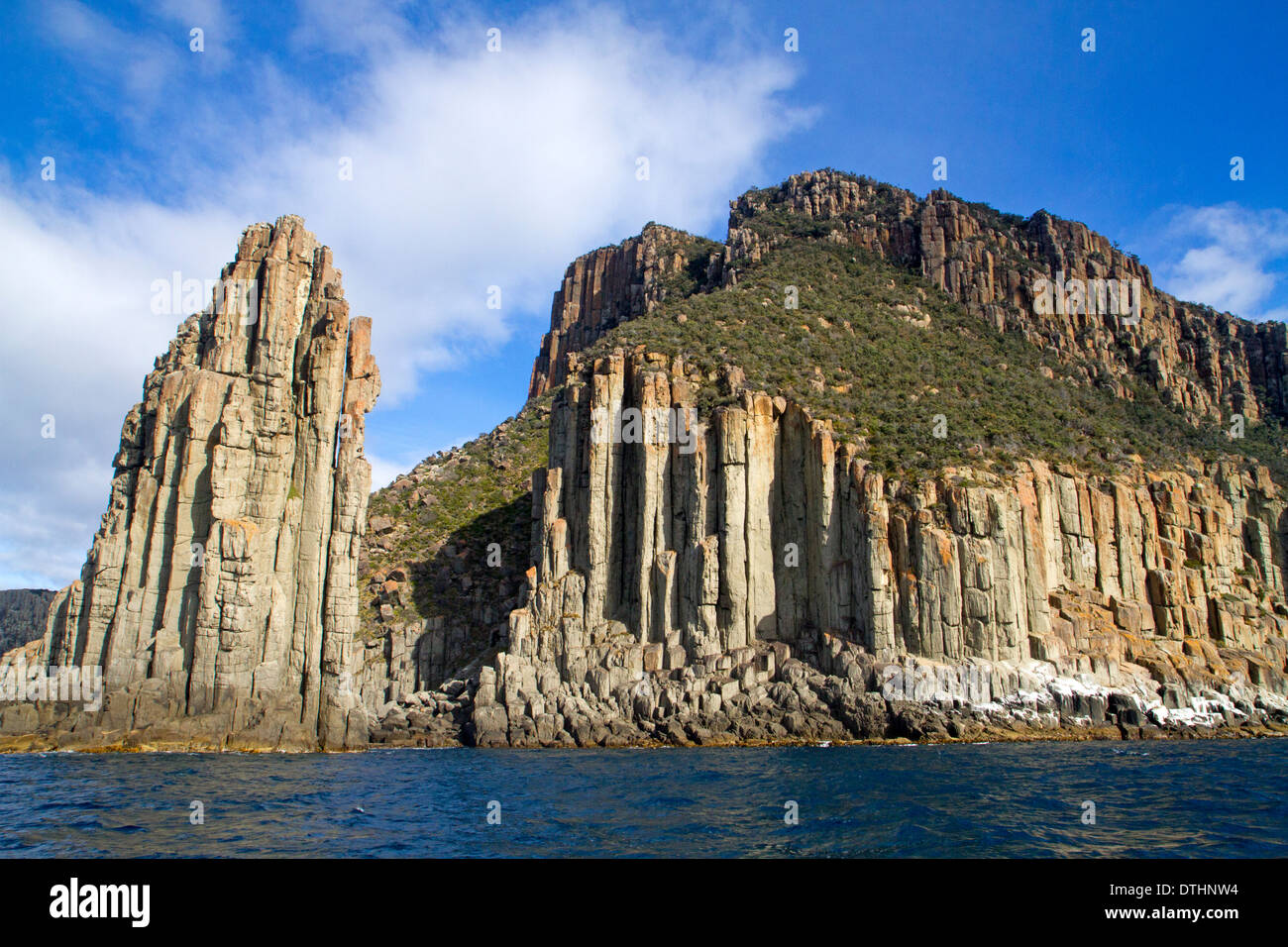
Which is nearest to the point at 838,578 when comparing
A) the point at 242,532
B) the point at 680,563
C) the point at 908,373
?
the point at 680,563

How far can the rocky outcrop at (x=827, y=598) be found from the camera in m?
49.8

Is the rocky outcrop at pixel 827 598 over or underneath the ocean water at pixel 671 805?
over

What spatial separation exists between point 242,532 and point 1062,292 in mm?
80283

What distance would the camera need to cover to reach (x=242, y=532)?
1987 inches

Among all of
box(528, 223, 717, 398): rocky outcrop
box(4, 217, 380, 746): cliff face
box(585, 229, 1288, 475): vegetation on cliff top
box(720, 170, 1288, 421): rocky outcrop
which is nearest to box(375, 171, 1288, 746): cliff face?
box(585, 229, 1288, 475): vegetation on cliff top

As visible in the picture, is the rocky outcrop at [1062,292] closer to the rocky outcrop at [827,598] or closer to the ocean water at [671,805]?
the rocky outcrop at [827,598]

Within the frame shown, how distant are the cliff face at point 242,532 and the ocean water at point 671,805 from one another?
7.92 m

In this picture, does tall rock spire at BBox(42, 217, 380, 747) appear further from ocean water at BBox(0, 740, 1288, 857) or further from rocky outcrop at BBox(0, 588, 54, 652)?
rocky outcrop at BBox(0, 588, 54, 652)

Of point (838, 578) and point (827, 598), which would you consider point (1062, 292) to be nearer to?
point (838, 578)

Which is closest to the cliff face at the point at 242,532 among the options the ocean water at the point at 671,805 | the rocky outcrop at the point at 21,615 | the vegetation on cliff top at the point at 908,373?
the ocean water at the point at 671,805

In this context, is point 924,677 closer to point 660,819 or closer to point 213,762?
point 660,819
